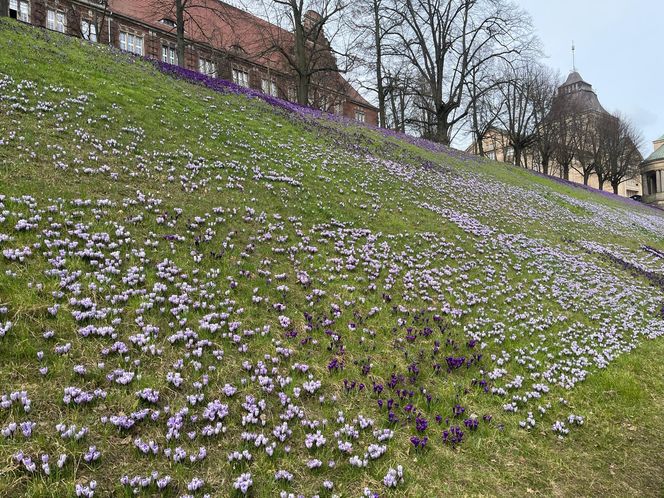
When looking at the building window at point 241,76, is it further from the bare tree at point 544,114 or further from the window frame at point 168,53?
the bare tree at point 544,114

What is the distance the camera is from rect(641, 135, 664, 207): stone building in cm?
8900

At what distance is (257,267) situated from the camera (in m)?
9.04

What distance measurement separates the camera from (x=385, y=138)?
95.3 feet

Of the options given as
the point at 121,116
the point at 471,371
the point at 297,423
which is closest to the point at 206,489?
the point at 297,423

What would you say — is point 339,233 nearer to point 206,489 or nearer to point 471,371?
point 471,371

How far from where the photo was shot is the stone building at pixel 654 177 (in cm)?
8900

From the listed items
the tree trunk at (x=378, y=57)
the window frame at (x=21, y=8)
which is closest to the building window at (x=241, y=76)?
the window frame at (x=21, y=8)

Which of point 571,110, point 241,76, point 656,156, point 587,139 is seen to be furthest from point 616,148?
point 241,76

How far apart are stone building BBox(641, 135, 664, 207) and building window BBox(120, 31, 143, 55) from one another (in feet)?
333

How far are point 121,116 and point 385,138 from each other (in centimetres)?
1867

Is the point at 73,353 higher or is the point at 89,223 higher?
the point at 89,223

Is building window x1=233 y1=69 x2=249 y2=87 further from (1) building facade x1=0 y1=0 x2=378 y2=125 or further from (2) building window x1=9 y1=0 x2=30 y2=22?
(2) building window x1=9 y1=0 x2=30 y2=22

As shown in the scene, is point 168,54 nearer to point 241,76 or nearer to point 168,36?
point 168,36

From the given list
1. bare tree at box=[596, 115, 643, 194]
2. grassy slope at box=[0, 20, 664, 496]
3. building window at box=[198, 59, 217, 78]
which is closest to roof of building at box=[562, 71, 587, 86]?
bare tree at box=[596, 115, 643, 194]
